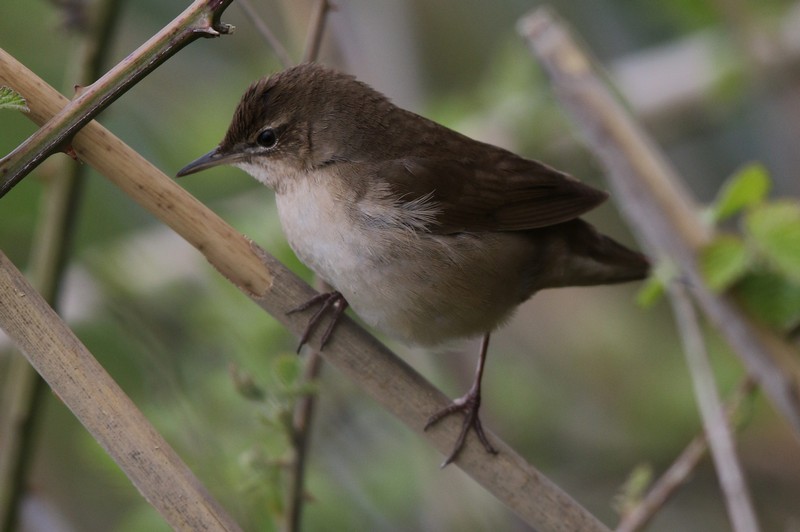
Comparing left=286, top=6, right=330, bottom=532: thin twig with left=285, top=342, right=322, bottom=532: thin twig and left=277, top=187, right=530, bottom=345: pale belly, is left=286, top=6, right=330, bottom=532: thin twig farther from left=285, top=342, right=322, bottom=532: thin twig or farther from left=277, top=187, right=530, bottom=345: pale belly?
left=277, top=187, right=530, bottom=345: pale belly

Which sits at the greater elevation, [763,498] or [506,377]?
[506,377]

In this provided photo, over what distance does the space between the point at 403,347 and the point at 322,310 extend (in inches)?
58.7

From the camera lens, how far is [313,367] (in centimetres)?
220

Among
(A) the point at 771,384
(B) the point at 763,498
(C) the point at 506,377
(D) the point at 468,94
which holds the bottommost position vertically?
(B) the point at 763,498

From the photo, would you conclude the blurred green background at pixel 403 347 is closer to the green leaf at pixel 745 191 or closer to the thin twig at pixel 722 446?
the thin twig at pixel 722 446

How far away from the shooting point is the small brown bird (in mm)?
2299

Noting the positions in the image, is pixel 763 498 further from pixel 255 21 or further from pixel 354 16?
pixel 255 21

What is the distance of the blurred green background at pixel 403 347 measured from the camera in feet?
9.33

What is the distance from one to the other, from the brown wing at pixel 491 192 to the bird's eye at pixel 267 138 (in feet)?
0.97

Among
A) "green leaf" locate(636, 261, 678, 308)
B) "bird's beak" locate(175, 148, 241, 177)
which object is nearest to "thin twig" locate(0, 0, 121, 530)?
"bird's beak" locate(175, 148, 241, 177)

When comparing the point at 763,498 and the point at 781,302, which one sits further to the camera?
the point at 763,498

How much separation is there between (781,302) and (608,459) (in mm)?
1628

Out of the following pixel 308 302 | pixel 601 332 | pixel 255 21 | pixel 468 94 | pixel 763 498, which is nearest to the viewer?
pixel 308 302

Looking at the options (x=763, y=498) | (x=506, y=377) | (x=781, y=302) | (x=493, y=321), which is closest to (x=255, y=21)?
(x=493, y=321)
